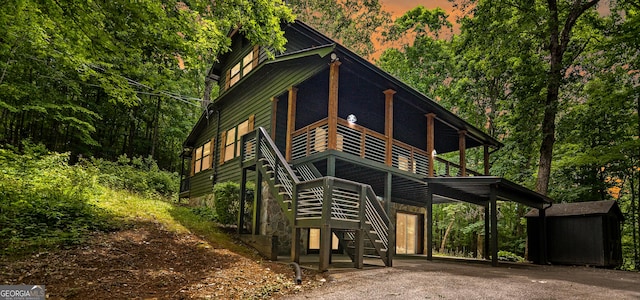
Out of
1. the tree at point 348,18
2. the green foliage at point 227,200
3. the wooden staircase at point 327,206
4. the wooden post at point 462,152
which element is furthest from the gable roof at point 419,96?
the tree at point 348,18

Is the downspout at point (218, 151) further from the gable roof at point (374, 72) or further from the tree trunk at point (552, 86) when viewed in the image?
the tree trunk at point (552, 86)

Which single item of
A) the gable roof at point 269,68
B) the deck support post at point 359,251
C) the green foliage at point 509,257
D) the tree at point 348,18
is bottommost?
the green foliage at point 509,257

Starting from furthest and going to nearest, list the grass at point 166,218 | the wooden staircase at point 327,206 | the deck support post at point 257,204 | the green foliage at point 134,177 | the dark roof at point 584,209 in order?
1. the green foliage at point 134,177
2. the dark roof at point 584,209
3. the deck support post at point 257,204
4. the grass at point 166,218
5. the wooden staircase at point 327,206

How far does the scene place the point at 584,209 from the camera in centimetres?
1320

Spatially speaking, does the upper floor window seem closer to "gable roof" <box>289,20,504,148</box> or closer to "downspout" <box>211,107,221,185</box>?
"downspout" <box>211,107,221,185</box>

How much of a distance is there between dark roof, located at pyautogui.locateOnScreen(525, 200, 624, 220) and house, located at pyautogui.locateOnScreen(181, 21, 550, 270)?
91cm

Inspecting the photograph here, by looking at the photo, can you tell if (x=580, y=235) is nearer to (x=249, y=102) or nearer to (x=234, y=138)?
(x=249, y=102)

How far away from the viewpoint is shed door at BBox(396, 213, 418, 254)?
636 inches

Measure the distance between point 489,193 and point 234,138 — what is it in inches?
408

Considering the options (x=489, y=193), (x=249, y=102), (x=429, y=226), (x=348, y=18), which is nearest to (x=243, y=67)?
(x=249, y=102)

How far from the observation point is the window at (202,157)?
17.3 m

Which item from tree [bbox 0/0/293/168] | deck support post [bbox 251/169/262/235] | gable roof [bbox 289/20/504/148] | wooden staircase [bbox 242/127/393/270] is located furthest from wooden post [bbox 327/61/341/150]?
deck support post [bbox 251/169/262/235]

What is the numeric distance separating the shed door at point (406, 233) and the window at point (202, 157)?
9336mm

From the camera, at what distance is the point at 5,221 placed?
691cm
